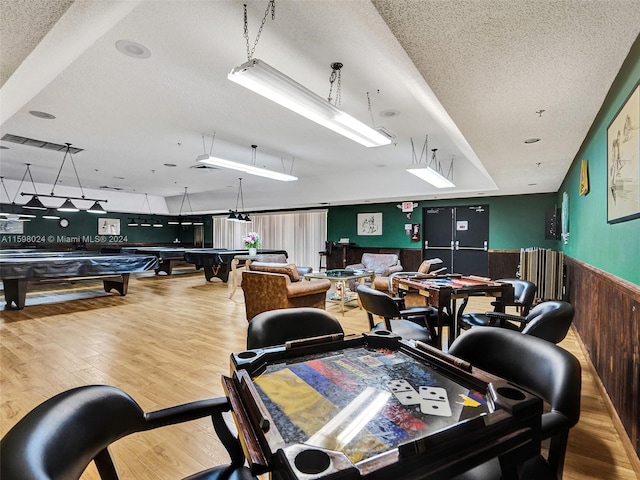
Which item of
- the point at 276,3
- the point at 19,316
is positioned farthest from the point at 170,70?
the point at 19,316

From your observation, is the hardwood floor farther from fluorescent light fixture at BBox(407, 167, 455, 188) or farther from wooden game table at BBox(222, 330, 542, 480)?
fluorescent light fixture at BBox(407, 167, 455, 188)

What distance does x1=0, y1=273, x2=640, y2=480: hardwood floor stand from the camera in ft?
6.24

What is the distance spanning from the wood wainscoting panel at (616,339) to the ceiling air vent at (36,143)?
24.7ft

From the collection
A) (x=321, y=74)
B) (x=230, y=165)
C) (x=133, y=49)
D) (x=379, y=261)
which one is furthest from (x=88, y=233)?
(x=321, y=74)

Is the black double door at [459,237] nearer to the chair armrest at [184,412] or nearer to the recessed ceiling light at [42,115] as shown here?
the recessed ceiling light at [42,115]

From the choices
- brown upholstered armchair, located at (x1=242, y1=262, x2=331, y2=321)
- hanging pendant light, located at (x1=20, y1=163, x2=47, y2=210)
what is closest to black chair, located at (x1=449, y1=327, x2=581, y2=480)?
brown upholstered armchair, located at (x1=242, y1=262, x2=331, y2=321)

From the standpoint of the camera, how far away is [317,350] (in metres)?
1.46

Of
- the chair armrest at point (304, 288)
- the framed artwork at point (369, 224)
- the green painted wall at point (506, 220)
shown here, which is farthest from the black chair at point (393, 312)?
the framed artwork at point (369, 224)

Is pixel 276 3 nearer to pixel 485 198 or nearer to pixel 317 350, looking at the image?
pixel 317 350

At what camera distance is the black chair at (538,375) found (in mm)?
1102

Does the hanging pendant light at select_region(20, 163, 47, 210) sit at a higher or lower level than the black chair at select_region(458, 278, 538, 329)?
higher

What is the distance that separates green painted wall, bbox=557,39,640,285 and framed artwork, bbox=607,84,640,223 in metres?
0.08

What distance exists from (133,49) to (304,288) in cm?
346

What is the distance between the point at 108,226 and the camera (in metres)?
12.6
